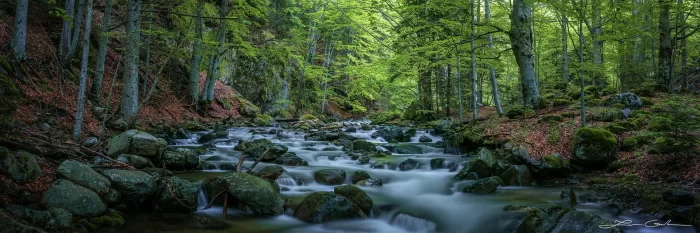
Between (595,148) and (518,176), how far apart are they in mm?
1602

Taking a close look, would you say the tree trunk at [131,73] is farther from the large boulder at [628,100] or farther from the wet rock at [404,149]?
the large boulder at [628,100]

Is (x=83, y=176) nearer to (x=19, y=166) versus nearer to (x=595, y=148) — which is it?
(x=19, y=166)

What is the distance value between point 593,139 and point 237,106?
18.1 metres

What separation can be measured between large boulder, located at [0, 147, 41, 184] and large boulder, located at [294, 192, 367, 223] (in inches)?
137

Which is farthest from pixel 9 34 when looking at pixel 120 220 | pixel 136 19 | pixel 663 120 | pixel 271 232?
pixel 663 120

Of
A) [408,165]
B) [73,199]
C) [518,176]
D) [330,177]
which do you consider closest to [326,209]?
[330,177]

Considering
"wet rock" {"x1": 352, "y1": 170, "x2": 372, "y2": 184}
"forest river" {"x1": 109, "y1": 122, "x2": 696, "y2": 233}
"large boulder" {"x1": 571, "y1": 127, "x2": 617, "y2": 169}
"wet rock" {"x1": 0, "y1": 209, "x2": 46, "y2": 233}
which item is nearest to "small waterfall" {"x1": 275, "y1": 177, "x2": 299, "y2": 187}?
"forest river" {"x1": 109, "y1": 122, "x2": 696, "y2": 233}

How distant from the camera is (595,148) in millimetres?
7508

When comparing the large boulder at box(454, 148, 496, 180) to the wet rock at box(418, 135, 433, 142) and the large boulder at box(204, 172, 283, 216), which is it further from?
the wet rock at box(418, 135, 433, 142)

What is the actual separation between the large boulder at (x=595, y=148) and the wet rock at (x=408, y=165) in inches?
140

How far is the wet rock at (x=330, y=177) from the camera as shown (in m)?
7.96

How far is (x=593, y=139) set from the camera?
24.6 ft

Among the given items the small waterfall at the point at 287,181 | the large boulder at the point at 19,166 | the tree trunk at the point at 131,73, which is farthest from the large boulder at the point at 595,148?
the tree trunk at the point at 131,73

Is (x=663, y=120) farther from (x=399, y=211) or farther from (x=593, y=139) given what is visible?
(x=399, y=211)
